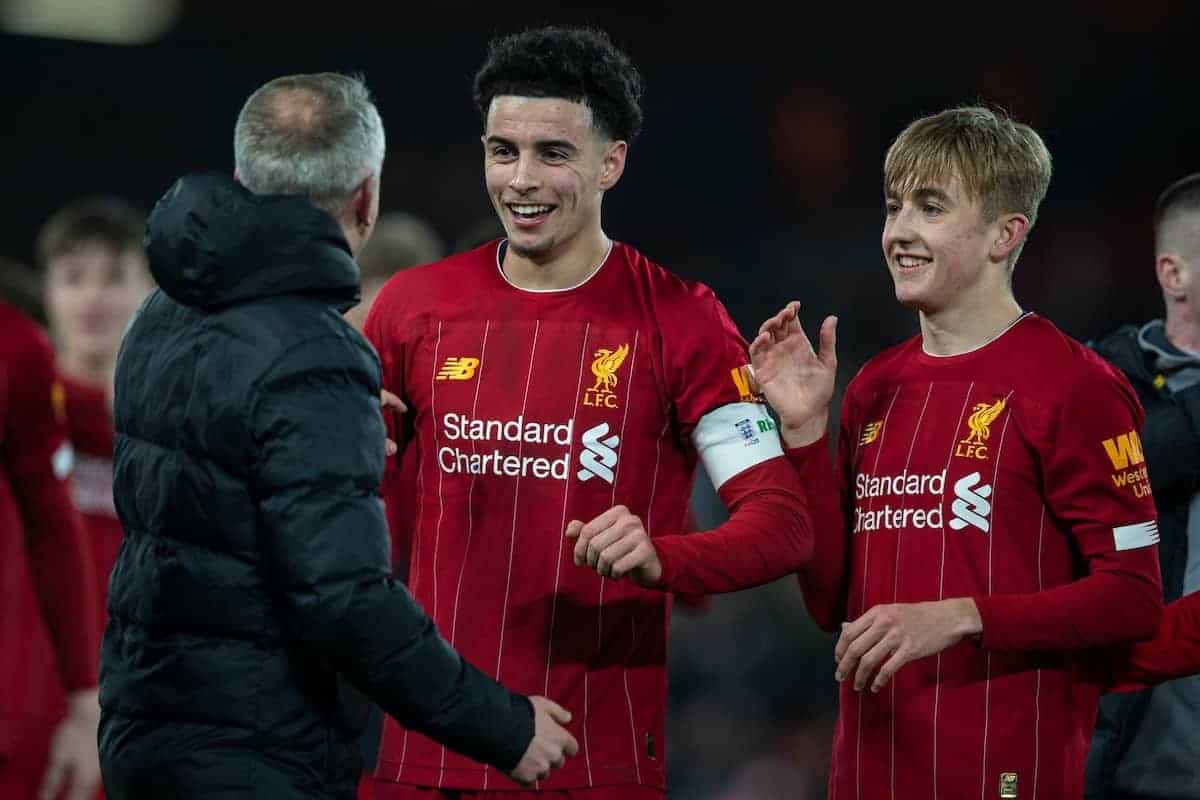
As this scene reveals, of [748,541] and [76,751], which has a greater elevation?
[748,541]

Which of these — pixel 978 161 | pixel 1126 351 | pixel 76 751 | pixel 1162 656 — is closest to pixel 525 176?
pixel 978 161

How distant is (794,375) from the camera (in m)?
3.27

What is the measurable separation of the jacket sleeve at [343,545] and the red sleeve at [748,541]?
461mm

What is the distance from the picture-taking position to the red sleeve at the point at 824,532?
3.23 meters

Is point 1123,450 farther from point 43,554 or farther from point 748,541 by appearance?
point 43,554

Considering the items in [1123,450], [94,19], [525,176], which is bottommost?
[1123,450]

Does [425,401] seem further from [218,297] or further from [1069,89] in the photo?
[1069,89]

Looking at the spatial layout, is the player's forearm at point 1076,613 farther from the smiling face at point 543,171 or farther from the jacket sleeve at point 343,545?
the smiling face at point 543,171

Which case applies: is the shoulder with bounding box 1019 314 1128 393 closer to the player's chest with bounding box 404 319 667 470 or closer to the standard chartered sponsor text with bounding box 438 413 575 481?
the player's chest with bounding box 404 319 667 470

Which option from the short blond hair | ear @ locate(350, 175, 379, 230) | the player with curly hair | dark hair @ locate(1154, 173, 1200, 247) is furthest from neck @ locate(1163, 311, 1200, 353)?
ear @ locate(350, 175, 379, 230)

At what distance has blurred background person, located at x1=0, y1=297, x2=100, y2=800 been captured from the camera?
13.3 feet

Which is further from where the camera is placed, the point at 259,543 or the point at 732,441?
the point at 732,441

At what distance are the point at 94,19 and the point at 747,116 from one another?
454 centimetres

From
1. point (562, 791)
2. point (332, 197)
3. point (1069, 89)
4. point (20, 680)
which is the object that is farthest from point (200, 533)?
point (1069, 89)
